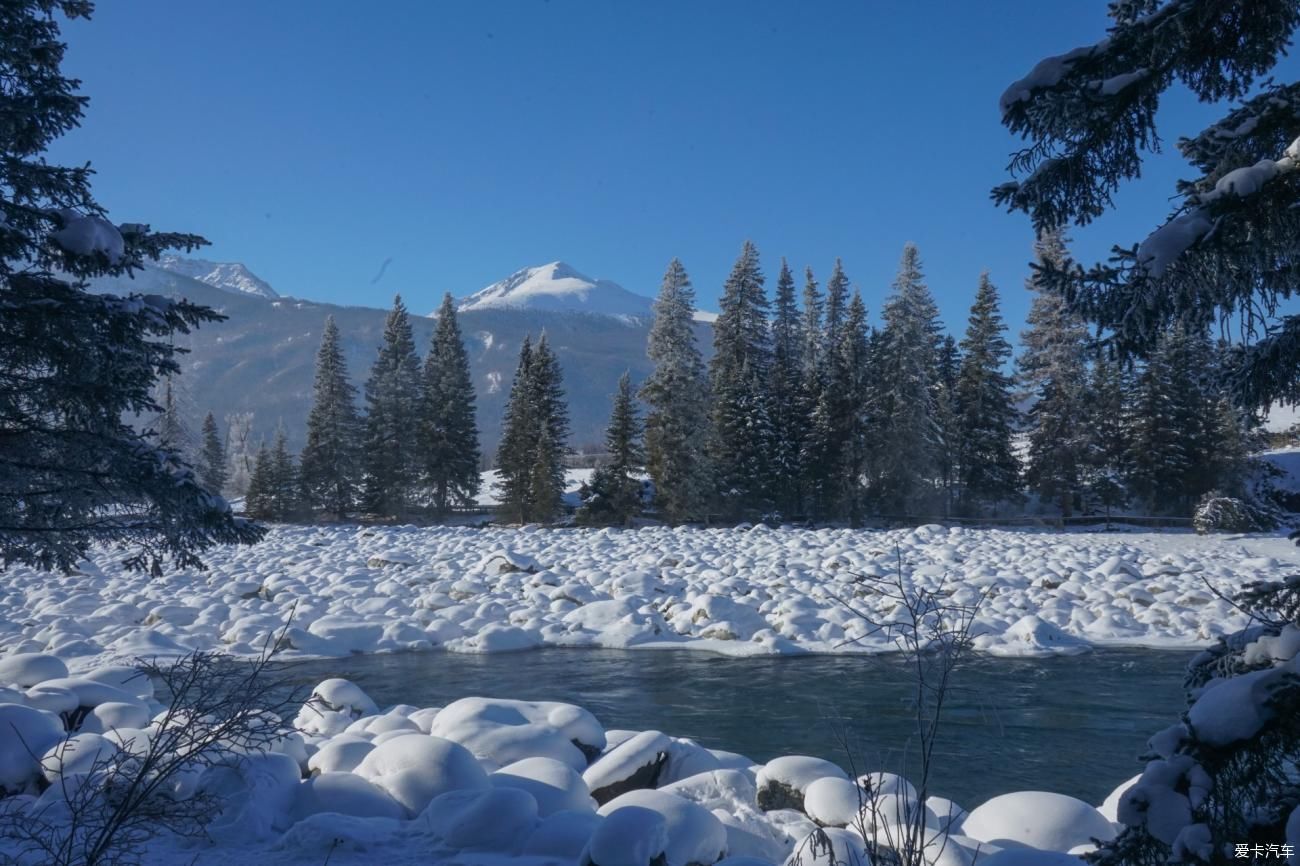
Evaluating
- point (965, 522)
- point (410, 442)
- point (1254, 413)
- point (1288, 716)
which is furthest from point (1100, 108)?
point (410, 442)

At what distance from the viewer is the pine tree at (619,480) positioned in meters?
35.6

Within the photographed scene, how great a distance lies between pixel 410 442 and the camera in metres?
40.3

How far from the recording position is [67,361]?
5.59 metres

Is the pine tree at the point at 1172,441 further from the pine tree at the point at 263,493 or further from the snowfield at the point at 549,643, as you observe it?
the pine tree at the point at 263,493

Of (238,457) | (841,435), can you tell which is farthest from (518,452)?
(238,457)

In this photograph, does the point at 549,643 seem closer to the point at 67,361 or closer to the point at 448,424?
the point at 67,361

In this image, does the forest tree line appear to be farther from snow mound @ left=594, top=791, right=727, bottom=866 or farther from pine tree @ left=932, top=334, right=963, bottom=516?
snow mound @ left=594, top=791, right=727, bottom=866

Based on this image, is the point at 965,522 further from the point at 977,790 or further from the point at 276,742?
the point at 276,742

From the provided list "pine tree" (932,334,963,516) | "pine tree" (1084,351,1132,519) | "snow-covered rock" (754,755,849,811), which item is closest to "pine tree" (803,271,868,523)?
"pine tree" (932,334,963,516)

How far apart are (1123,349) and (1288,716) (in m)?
1.41

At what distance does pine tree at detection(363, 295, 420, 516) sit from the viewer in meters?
39.9

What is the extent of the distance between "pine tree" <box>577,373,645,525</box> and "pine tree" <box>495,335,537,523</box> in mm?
3351

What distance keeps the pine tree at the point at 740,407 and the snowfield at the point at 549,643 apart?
209 inches

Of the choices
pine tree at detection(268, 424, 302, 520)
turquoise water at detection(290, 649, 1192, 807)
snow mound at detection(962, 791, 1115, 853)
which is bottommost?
turquoise water at detection(290, 649, 1192, 807)
